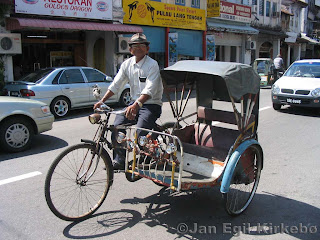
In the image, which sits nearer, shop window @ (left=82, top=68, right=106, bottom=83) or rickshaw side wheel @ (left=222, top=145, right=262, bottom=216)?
rickshaw side wheel @ (left=222, top=145, right=262, bottom=216)

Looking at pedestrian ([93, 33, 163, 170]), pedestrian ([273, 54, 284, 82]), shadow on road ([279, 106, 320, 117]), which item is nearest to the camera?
pedestrian ([93, 33, 163, 170])

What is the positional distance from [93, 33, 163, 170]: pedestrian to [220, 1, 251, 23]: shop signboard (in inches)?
848

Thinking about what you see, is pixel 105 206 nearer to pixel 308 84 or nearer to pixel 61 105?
pixel 61 105

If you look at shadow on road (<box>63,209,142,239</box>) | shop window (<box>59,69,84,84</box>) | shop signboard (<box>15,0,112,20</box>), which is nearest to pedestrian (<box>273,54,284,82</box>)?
shop signboard (<box>15,0,112,20</box>)

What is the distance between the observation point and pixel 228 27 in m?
24.2

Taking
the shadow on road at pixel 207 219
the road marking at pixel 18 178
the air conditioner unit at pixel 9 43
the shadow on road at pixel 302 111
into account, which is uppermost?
the air conditioner unit at pixel 9 43

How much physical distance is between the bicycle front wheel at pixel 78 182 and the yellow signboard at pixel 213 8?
66.9 feet

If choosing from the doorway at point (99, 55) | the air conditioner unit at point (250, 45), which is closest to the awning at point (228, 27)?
the air conditioner unit at point (250, 45)

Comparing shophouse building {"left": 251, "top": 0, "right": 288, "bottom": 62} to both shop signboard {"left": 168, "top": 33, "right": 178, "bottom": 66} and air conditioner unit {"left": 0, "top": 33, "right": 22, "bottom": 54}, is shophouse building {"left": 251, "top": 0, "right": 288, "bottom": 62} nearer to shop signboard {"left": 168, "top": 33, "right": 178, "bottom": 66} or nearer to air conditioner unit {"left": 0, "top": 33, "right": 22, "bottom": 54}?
shop signboard {"left": 168, "top": 33, "right": 178, "bottom": 66}

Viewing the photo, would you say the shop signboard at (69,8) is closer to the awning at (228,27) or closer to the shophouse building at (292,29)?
the awning at (228,27)

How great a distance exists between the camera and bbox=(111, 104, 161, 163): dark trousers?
3.89 m

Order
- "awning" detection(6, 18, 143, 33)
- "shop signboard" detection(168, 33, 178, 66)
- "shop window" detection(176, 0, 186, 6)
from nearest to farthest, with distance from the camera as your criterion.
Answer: "awning" detection(6, 18, 143, 33)
"shop signboard" detection(168, 33, 178, 66)
"shop window" detection(176, 0, 186, 6)

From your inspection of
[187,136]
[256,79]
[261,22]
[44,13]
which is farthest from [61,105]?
[261,22]

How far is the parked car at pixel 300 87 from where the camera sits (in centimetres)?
1021
